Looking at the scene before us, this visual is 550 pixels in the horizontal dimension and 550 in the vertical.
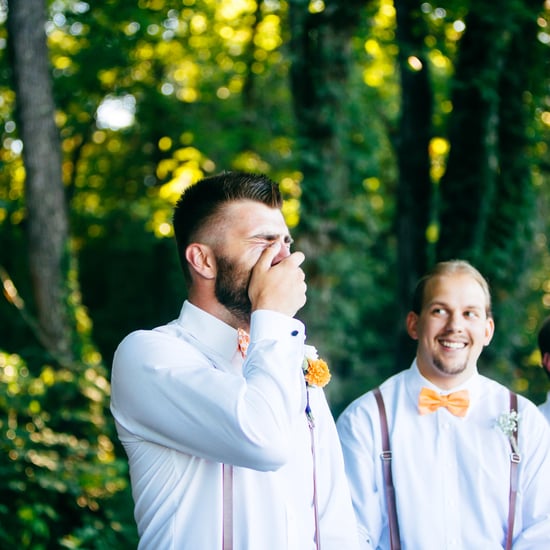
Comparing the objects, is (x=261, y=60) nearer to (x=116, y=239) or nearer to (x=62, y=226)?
(x=116, y=239)

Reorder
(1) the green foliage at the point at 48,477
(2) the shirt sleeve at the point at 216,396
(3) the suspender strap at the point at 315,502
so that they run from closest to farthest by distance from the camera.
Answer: (2) the shirt sleeve at the point at 216,396 < (3) the suspender strap at the point at 315,502 < (1) the green foliage at the point at 48,477

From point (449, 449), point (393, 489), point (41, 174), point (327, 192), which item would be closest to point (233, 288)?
point (393, 489)

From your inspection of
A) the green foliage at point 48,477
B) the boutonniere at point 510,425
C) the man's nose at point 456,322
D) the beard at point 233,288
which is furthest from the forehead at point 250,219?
the green foliage at point 48,477

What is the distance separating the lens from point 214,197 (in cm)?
257

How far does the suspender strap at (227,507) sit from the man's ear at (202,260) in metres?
0.64

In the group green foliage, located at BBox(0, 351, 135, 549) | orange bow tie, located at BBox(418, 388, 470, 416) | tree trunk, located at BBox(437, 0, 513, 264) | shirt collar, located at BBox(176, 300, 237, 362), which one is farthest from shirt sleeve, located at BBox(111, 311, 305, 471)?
tree trunk, located at BBox(437, 0, 513, 264)

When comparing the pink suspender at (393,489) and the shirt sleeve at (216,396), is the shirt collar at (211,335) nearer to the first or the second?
the shirt sleeve at (216,396)

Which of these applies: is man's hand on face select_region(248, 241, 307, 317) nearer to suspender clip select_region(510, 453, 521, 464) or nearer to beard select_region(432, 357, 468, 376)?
beard select_region(432, 357, 468, 376)

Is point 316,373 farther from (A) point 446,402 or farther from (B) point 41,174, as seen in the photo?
(B) point 41,174

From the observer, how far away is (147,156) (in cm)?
1299

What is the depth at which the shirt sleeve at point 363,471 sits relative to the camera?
3.12 metres

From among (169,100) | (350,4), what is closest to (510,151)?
(350,4)

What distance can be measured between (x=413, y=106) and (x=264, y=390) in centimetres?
568

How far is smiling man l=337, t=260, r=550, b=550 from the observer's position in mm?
3078
